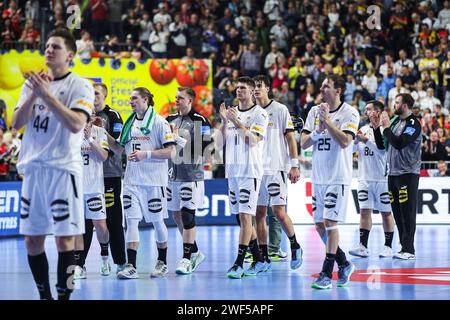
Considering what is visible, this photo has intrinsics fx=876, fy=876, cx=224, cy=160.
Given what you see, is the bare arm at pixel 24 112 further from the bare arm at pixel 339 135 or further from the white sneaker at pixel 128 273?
the white sneaker at pixel 128 273

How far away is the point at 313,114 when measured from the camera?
38.3ft

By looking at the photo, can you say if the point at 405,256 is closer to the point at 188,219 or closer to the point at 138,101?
the point at 188,219

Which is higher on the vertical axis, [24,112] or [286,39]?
[286,39]

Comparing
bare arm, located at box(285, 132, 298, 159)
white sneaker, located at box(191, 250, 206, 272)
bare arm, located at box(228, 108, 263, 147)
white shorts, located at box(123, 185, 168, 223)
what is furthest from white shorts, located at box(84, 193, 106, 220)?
bare arm, located at box(285, 132, 298, 159)

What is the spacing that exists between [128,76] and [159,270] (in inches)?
510

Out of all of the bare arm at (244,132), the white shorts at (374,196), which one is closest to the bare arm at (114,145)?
the bare arm at (244,132)

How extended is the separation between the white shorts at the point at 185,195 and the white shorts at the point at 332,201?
2395mm

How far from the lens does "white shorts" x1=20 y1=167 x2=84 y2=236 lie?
27.2 ft

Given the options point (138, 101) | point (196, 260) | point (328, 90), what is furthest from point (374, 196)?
point (138, 101)

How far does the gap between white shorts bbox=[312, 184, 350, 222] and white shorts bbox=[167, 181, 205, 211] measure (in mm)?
2395

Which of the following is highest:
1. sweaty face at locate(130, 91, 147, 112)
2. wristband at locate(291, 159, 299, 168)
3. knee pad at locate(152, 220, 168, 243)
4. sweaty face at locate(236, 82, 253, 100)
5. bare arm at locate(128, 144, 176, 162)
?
sweaty face at locate(236, 82, 253, 100)

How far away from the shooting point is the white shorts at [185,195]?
12.9 metres

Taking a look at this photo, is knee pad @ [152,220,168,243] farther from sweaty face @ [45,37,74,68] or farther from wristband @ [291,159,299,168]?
sweaty face @ [45,37,74,68]

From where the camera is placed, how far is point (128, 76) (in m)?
24.5
